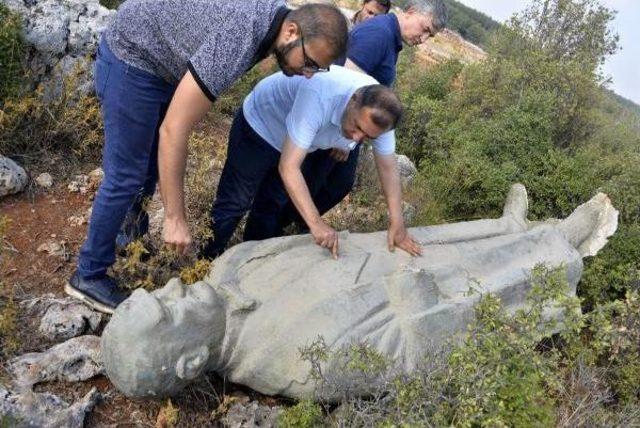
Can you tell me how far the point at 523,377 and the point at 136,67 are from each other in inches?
85.4

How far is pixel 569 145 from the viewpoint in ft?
22.1

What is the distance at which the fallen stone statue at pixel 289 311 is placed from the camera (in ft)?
7.57

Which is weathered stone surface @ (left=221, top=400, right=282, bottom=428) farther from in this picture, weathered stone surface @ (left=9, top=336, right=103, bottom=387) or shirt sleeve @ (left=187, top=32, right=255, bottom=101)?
shirt sleeve @ (left=187, top=32, right=255, bottom=101)

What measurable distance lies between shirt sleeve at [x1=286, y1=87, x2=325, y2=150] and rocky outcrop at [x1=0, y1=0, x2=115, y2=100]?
7.62ft

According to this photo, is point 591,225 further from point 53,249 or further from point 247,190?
point 53,249

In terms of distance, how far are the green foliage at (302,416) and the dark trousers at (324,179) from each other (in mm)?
1432

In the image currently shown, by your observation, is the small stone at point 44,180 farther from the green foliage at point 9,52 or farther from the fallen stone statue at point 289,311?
the fallen stone statue at point 289,311

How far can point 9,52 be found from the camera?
414 centimetres

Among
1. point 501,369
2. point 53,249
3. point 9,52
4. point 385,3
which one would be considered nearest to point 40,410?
point 53,249

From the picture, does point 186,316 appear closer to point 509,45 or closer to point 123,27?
point 123,27

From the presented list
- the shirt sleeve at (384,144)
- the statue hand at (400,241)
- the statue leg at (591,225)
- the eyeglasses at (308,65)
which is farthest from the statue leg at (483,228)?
the eyeglasses at (308,65)

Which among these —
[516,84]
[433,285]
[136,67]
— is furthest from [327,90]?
[516,84]

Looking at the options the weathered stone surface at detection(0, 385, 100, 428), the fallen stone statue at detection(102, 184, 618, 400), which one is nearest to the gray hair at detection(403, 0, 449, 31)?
the fallen stone statue at detection(102, 184, 618, 400)

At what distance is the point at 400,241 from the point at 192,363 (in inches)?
50.8
